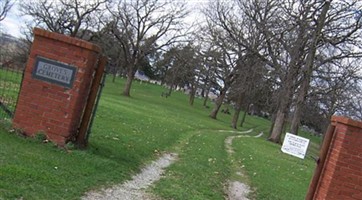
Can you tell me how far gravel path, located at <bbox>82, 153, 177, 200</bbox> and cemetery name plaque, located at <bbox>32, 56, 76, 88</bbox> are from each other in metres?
2.22

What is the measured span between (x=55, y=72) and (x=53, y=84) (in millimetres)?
230

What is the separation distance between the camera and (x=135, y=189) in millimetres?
7875

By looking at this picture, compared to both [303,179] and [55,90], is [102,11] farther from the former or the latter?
[55,90]

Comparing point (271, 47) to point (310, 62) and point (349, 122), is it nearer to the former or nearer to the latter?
point (310, 62)

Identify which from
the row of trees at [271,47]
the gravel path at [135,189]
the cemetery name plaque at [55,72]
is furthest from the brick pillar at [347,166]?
the row of trees at [271,47]

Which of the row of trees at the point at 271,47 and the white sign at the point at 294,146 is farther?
the row of trees at the point at 271,47

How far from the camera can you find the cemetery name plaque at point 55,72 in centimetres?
873

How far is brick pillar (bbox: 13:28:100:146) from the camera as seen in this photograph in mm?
8719

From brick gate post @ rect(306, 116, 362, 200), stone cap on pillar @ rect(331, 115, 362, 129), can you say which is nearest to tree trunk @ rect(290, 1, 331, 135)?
stone cap on pillar @ rect(331, 115, 362, 129)

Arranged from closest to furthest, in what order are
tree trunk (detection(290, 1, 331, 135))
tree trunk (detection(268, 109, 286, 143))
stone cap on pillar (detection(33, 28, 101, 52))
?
1. stone cap on pillar (detection(33, 28, 101, 52))
2. tree trunk (detection(290, 1, 331, 135))
3. tree trunk (detection(268, 109, 286, 143))

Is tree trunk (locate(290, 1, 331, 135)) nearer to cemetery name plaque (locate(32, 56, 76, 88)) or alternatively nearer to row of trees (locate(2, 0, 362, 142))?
row of trees (locate(2, 0, 362, 142))

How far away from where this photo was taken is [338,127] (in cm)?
807

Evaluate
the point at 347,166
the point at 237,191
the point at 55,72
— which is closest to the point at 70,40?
the point at 55,72

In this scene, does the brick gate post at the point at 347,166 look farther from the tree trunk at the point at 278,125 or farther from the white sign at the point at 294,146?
the tree trunk at the point at 278,125
